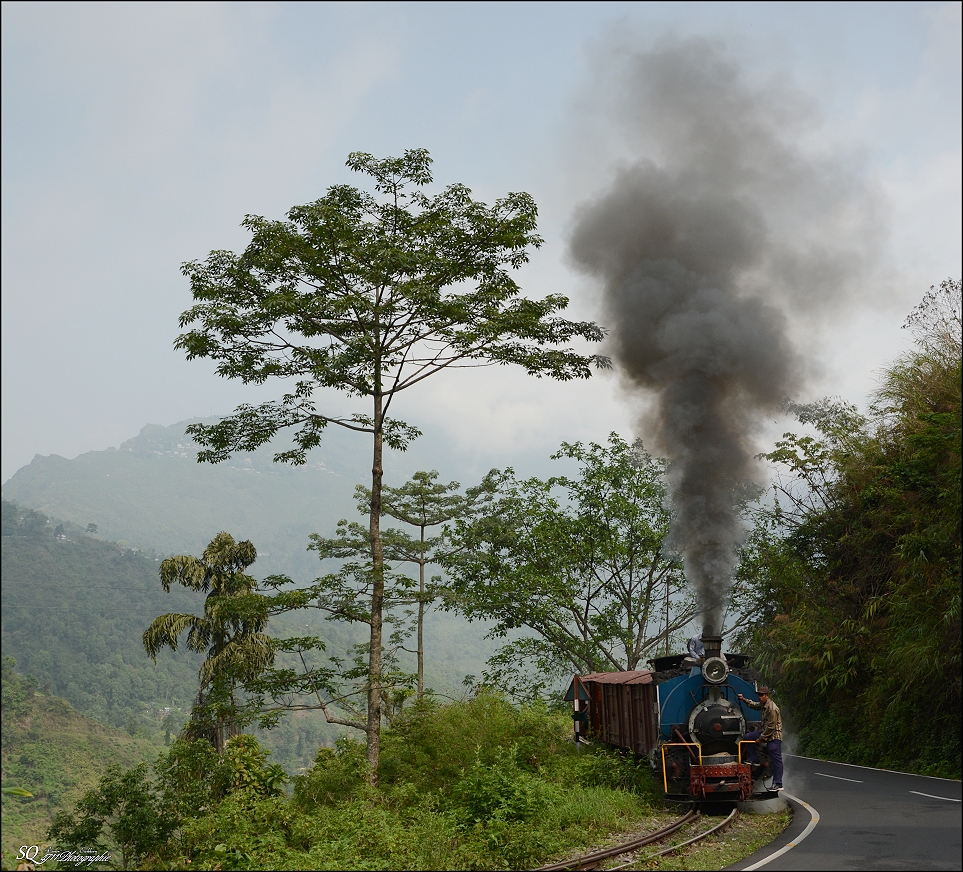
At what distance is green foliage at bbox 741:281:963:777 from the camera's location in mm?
14914

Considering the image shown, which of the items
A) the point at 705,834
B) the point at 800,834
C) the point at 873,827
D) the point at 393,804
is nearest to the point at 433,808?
the point at 393,804

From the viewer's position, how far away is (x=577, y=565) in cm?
2458

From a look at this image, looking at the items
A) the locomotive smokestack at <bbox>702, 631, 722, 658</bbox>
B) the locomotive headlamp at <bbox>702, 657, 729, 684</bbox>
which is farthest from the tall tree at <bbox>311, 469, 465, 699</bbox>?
the locomotive headlamp at <bbox>702, 657, 729, 684</bbox>

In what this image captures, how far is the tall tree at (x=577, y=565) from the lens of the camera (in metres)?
23.9

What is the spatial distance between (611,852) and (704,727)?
3.35 m

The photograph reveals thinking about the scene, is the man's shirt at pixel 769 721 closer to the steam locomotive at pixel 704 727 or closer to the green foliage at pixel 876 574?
the steam locomotive at pixel 704 727

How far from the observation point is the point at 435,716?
15266 mm

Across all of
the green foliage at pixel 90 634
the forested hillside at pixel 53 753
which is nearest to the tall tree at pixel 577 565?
the forested hillside at pixel 53 753

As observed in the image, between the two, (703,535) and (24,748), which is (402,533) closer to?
(703,535)

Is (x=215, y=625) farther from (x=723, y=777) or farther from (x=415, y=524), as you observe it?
(x=723, y=777)

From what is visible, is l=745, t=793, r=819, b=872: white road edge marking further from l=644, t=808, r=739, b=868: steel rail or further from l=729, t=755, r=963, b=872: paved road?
l=644, t=808, r=739, b=868: steel rail

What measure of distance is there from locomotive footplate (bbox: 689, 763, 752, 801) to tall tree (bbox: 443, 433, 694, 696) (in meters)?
11.4

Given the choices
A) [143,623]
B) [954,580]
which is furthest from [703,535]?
[143,623]

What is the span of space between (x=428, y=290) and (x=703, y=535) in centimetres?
745
